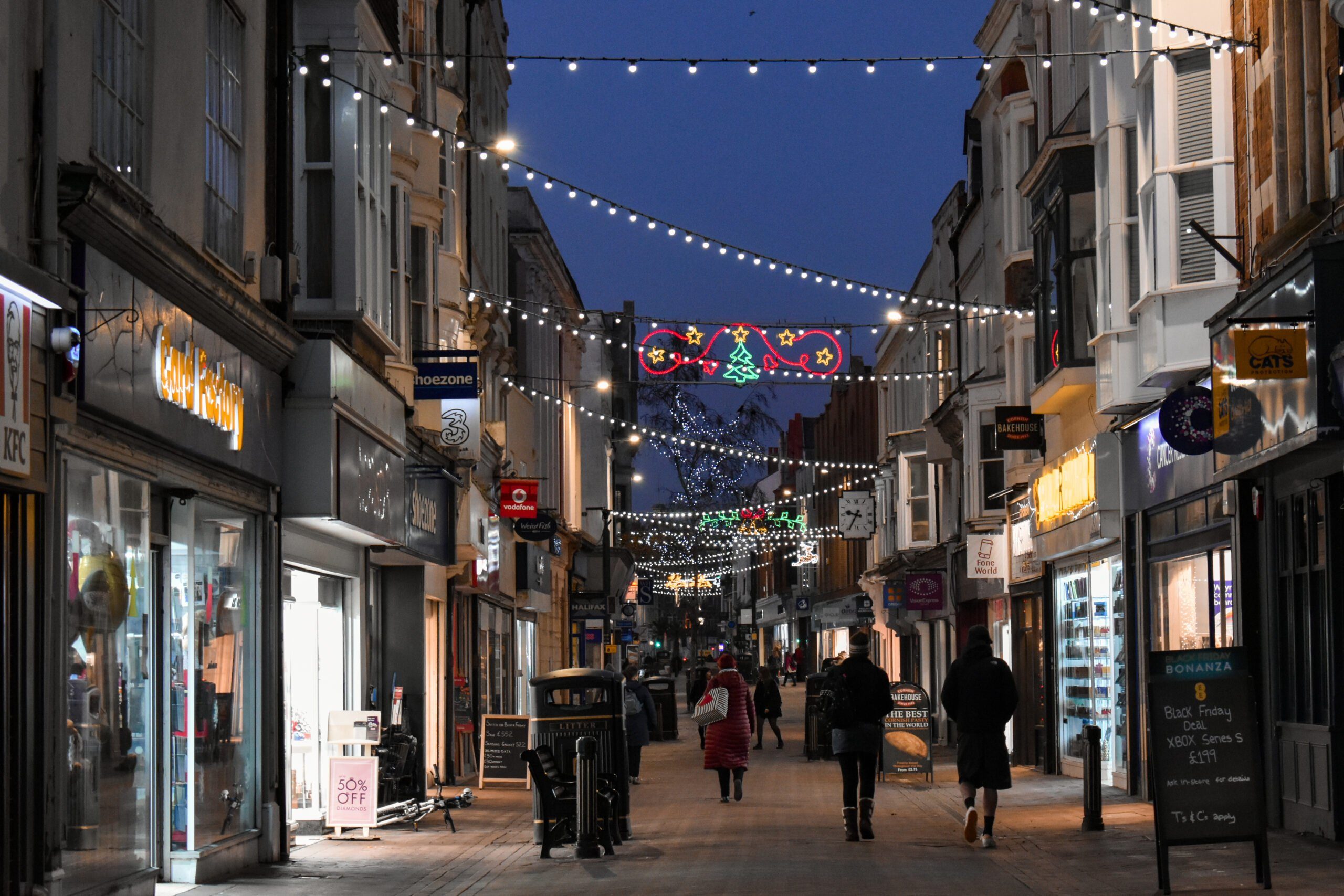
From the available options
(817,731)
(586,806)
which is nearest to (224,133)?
(586,806)

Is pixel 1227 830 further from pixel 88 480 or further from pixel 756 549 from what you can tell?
pixel 756 549

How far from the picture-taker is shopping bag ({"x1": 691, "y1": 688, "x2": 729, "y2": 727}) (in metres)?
21.3

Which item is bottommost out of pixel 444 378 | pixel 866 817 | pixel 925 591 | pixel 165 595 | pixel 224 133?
pixel 866 817

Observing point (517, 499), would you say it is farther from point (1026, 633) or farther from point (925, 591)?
point (925, 591)

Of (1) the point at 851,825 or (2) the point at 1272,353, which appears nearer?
(2) the point at 1272,353

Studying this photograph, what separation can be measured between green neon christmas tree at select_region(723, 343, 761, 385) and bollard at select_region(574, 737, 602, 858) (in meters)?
14.3

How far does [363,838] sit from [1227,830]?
28.3 ft

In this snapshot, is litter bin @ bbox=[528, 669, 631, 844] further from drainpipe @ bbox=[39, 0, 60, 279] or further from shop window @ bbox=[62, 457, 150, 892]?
drainpipe @ bbox=[39, 0, 60, 279]

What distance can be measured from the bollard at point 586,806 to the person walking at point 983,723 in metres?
3.12

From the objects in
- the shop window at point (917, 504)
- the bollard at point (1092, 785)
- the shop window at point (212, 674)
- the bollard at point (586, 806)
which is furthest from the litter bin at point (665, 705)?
the shop window at point (212, 674)

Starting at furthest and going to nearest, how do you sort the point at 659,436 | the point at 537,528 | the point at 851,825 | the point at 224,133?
the point at 659,436, the point at 537,528, the point at 851,825, the point at 224,133

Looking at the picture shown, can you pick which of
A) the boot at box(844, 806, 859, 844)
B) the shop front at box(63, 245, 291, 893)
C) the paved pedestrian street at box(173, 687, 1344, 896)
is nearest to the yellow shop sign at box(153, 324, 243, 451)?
the shop front at box(63, 245, 291, 893)

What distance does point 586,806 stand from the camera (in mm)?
15258

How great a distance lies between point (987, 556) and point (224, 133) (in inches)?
766
